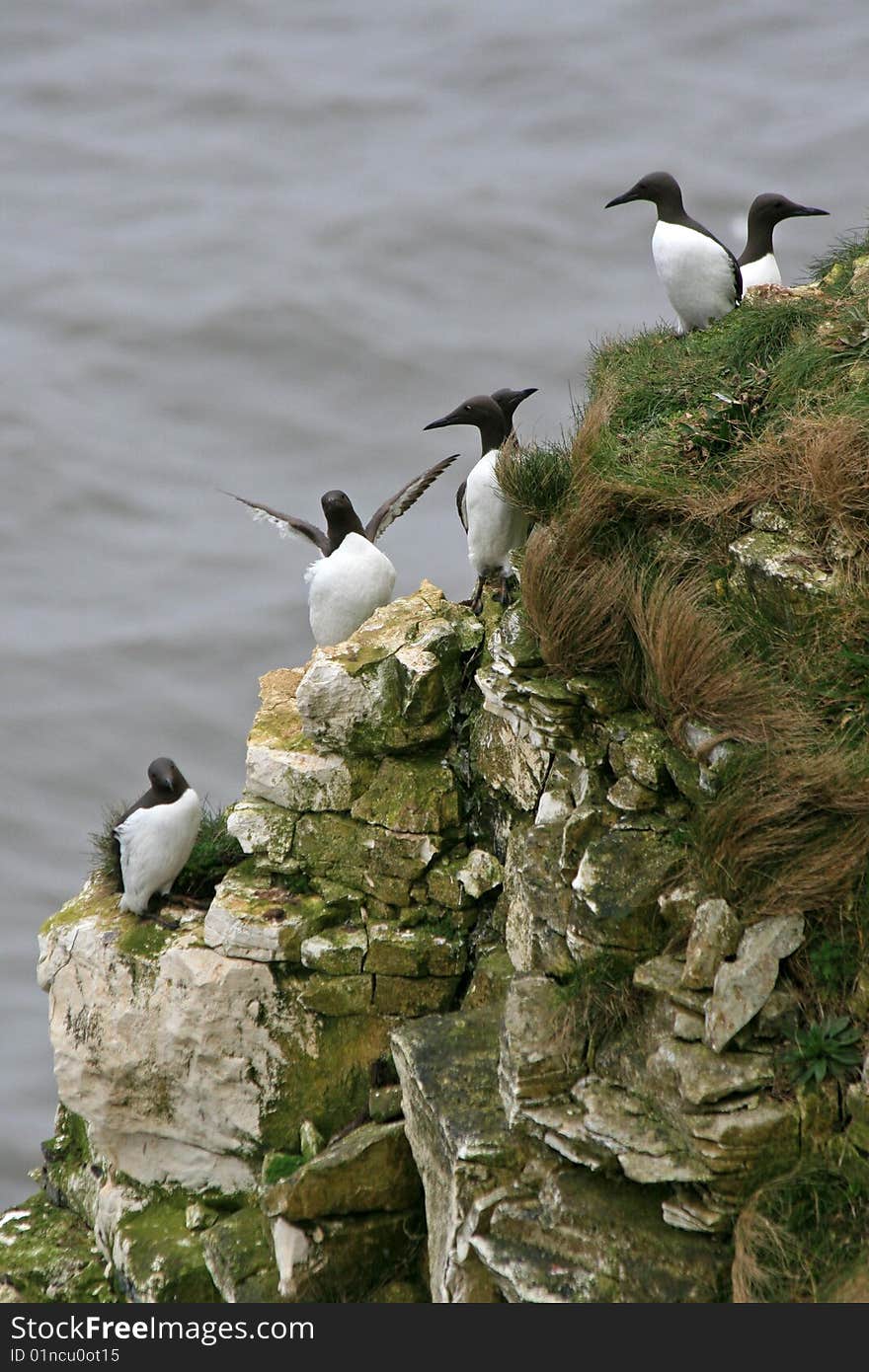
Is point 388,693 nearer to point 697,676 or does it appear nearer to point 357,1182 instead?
point 697,676

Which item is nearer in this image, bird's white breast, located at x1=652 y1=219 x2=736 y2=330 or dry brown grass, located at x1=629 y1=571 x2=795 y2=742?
dry brown grass, located at x1=629 y1=571 x2=795 y2=742

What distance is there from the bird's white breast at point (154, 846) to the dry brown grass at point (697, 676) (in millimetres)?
3146

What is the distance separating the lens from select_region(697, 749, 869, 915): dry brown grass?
5.59 metres

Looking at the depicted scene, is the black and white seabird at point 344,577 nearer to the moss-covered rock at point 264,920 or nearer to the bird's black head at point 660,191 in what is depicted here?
the moss-covered rock at point 264,920

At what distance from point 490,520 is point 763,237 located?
4.81 meters

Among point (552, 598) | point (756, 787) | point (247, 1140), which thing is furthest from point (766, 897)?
point (247, 1140)

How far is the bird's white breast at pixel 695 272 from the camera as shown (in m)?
9.97

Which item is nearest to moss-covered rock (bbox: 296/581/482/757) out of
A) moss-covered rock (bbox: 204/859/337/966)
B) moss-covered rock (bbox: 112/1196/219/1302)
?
moss-covered rock (bbox: 204/859/337/966)

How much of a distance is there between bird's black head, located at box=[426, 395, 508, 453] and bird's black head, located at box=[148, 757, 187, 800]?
97.3 inches

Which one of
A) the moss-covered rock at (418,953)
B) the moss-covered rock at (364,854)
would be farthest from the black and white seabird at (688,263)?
the moss-covered rock at (418,953)

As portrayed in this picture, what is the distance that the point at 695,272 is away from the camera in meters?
9.98

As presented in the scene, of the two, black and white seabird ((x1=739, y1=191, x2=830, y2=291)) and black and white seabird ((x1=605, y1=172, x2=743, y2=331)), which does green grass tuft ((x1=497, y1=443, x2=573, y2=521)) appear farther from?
black and white seabird ((x1=739, y1=191, x2=830, y2=291))

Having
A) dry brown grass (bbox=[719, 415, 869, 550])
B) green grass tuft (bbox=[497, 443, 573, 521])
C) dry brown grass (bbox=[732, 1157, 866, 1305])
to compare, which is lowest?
dry brown grass (bbox=[732, 1157, 866, 1305])

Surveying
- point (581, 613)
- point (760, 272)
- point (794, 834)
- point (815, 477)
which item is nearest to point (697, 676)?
point (581, 613)
